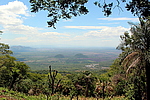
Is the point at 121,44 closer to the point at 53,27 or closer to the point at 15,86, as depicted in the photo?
the point at 53,27

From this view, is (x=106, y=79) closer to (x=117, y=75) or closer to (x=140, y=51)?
(x=117, y=75)

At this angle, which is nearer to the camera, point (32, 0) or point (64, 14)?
point (32, 0)

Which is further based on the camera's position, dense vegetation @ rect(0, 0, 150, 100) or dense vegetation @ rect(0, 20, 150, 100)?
dense vegetation @ rect(0, 20, 150, 100)

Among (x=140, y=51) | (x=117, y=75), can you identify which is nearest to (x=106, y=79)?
(x=117, y=75)

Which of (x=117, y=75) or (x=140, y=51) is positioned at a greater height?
(x=140, y=51)

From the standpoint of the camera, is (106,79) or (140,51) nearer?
(140,51)

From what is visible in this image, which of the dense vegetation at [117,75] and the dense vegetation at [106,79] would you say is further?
the dense vegetation at [106,79]

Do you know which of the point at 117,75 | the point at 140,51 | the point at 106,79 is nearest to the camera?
the point at 140,51

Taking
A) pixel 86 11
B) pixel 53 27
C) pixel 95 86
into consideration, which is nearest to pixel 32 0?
pixel 53 27

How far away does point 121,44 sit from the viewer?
9.20m

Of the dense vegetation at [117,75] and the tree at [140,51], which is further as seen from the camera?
the tree at [140,51]

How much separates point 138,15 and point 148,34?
438 centimetres

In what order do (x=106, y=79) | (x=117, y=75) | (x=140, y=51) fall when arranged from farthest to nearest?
(x=106, y=79)
(x=117, y=75)
(x=140, y=51)

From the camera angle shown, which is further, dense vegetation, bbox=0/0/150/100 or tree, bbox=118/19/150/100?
tree, bbox=118/19/150/100
